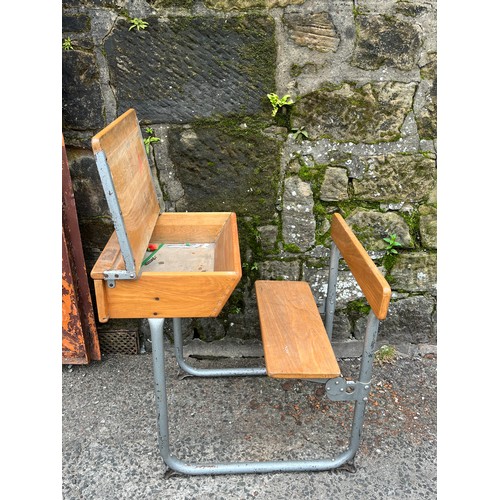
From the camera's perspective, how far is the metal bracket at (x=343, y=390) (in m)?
1.85

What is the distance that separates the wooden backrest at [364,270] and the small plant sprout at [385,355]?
950mm

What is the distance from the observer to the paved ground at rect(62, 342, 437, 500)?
2021 mm

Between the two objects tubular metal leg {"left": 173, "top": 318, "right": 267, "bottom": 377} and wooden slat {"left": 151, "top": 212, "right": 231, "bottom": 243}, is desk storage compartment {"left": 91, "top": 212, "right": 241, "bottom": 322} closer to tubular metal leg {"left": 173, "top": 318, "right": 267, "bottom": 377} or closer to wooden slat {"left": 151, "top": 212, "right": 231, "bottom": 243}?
wooden slat {"left": 151, "top": 212, "right": 231, "bottom": 243}

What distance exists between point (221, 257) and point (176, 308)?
0.35 metres

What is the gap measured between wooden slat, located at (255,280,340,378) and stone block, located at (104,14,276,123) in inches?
36.0

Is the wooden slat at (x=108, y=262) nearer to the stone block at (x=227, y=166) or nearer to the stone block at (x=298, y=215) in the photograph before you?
the stone block at (x=227, y=166)

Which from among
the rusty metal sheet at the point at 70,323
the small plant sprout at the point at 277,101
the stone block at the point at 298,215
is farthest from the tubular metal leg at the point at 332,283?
the rusty metal sheet at the point at 70,323

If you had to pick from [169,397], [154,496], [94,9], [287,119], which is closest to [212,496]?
[154,496]

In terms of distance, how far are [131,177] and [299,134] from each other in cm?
93

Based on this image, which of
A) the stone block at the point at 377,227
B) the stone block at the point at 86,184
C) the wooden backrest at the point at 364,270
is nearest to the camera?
the wooden backrest at the point at 364,270

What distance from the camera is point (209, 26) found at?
7.05 feet

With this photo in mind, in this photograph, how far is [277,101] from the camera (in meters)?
2.27

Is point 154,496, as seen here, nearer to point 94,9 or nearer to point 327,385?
point 327,385

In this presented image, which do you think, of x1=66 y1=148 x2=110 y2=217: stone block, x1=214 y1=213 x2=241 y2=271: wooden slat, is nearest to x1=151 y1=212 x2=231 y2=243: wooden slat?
x1=214 y1=213 x2=241 y2=271: wooden slat
